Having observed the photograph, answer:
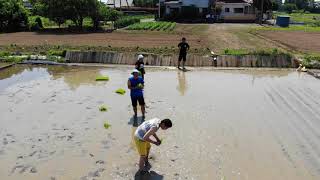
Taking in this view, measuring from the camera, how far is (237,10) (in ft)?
208

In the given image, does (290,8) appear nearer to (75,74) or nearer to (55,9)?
(55,9)

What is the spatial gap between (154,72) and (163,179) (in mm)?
11894

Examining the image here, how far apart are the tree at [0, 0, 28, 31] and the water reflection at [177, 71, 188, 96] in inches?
1060

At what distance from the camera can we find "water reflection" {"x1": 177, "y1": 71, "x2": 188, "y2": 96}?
15446 mm

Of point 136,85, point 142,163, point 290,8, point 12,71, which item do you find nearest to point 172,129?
point 136,85

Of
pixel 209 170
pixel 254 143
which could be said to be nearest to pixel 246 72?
pixel 254 143

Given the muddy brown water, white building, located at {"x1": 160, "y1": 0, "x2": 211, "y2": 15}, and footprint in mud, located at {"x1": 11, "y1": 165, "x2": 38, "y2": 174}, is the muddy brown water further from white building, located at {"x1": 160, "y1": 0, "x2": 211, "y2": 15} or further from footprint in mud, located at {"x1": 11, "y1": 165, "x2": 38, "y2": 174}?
white building, located at {"x1": 160, "y1": 0, "x2": 211, "y2": 15}

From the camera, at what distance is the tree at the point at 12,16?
133ft

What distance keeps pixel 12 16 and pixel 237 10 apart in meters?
34.5

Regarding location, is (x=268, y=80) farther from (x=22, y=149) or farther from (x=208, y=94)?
(x=22, y=149)

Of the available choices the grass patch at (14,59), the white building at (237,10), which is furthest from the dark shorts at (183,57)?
the white building at (237,10)

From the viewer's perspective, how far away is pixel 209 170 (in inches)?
324

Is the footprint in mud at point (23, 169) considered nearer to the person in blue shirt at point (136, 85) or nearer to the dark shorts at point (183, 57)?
the person in blue shirt at point (136, 85)

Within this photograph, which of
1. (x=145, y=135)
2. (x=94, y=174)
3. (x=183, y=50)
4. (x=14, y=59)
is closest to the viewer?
(x=145, y=135)
